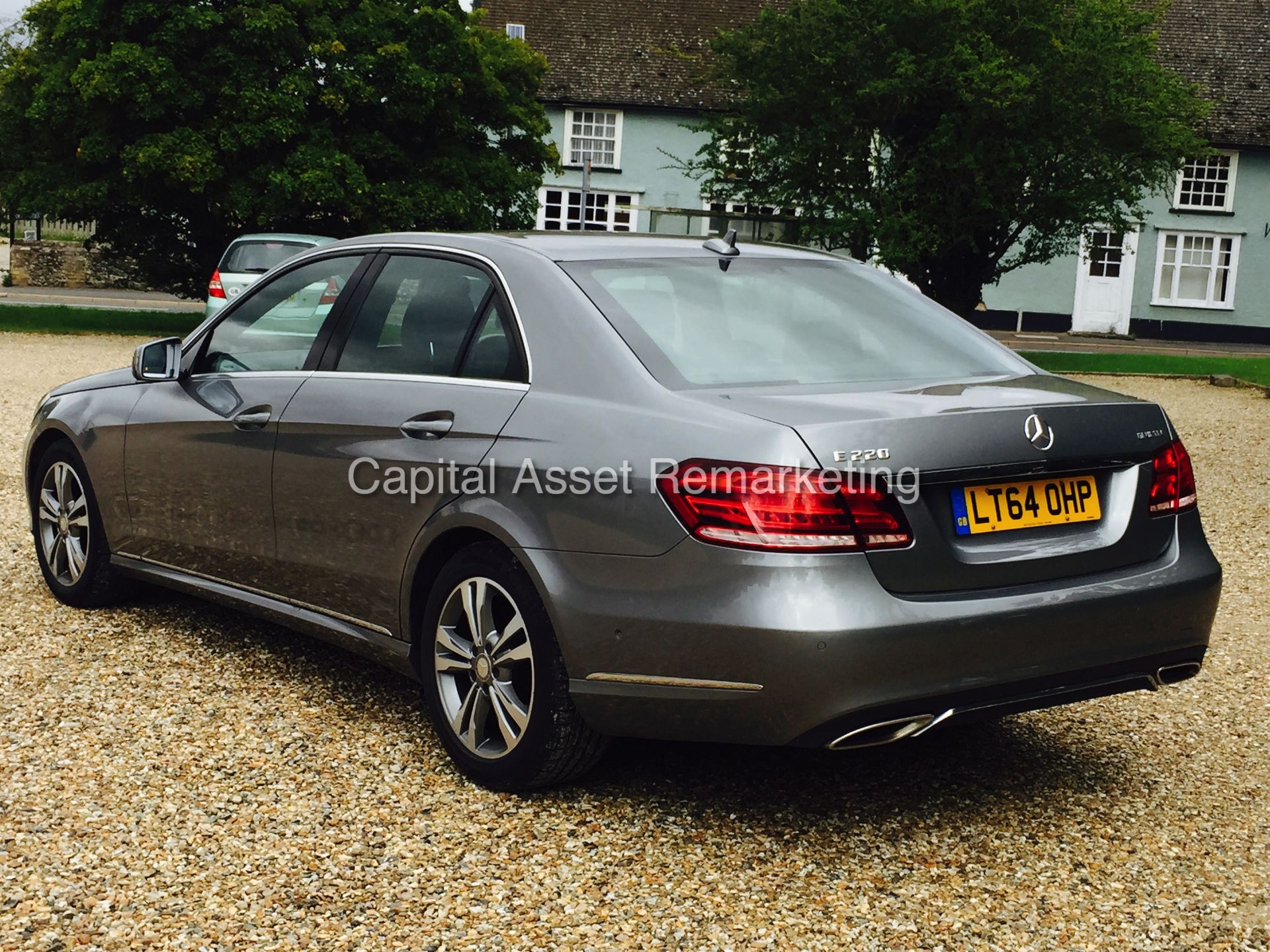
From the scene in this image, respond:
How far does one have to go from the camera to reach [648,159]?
43344mm

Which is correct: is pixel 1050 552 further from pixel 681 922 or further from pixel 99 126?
pixel 99 126

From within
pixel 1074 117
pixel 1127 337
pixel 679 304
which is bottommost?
pixel 1127 337

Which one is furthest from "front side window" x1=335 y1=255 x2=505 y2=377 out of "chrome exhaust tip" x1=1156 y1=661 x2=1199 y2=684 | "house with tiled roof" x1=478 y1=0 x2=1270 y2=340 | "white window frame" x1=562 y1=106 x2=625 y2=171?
"white window frame" x1=562 y1=106 x2=625 y2=171

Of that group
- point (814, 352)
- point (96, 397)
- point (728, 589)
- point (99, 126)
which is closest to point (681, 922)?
point (728, 589)

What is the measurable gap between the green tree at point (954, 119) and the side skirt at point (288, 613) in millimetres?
19605

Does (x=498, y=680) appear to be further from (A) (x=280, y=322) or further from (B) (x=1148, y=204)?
(B) (x=1148, y=204)

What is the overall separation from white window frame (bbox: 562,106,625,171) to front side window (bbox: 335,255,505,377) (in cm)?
3929

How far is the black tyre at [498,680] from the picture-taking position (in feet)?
13.1

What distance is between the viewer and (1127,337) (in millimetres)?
41719

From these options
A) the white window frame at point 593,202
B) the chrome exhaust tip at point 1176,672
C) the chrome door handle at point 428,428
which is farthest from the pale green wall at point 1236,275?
the chrome door handle at point 428,428

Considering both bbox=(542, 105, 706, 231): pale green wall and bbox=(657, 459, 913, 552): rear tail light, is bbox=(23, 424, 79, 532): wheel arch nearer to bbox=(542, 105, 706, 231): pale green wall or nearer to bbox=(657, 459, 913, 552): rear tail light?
bbox=(657, 459, 913, 552): rear tail light

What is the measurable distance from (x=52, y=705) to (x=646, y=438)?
251 centimetres

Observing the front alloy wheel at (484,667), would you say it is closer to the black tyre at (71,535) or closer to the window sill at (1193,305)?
the black tyre at (71,535)

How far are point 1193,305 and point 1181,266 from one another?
1.21 m
